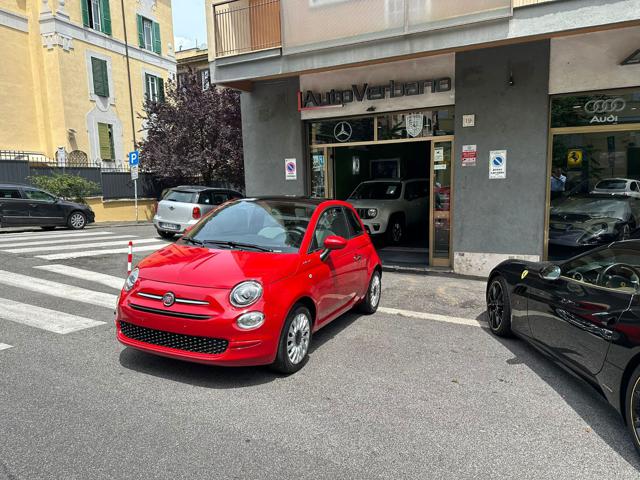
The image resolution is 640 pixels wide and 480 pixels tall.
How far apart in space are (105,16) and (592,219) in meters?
25.6

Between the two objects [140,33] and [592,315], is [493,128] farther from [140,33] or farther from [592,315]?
[140,33]

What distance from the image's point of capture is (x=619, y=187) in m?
8.14

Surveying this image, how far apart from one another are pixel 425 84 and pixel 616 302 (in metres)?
6.60

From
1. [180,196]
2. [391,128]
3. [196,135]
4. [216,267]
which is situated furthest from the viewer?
[196,135]

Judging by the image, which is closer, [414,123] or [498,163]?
[498,163]

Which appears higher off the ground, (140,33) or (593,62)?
(140,33)

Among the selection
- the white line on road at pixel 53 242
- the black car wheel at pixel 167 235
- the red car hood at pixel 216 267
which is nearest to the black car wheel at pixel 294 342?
the red car hood at pixel 216 267

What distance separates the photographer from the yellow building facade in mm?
21188

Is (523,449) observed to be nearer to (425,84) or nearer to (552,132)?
(552,132)

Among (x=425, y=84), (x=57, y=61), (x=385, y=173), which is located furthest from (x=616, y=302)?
(x=57, y=61)

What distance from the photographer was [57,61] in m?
21.8

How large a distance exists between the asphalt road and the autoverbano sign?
542 cm

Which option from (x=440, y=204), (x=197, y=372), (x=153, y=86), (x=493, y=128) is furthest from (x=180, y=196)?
(x=153, y=86)

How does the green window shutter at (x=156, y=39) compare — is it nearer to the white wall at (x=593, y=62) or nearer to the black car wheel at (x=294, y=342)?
the white wall at (x=593, y=62)
